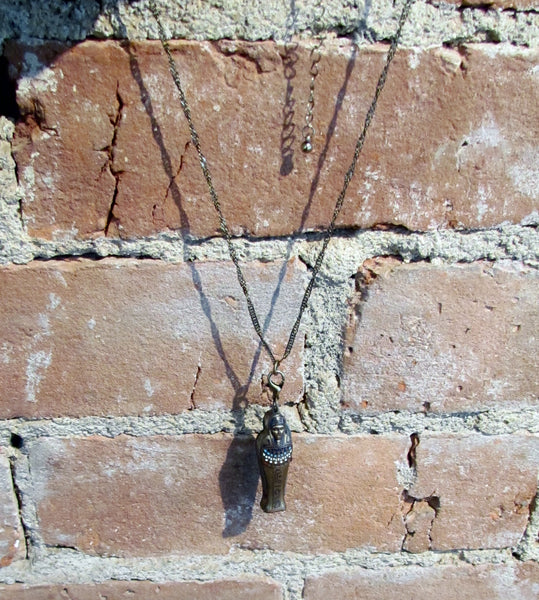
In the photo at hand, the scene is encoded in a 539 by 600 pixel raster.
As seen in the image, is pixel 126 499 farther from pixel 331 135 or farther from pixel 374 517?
pixel 331 135

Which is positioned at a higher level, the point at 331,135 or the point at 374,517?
the point at 331,135

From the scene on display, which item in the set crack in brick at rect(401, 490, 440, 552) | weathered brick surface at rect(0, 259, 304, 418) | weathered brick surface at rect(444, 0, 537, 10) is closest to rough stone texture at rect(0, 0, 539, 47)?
weathered brick surface at rect(444, 0, 537, 10)

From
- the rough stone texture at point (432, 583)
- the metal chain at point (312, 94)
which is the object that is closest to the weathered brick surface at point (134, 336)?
the metal chain at point (312, 94)

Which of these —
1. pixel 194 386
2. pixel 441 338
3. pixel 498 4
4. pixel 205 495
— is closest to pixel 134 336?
pixel 194 386

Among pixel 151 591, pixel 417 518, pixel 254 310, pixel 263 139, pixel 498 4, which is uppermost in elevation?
pixel 498 4

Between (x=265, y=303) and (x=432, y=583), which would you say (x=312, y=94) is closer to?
(x=265, y=303)

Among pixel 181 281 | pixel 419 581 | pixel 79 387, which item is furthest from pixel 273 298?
pixel 419 581
